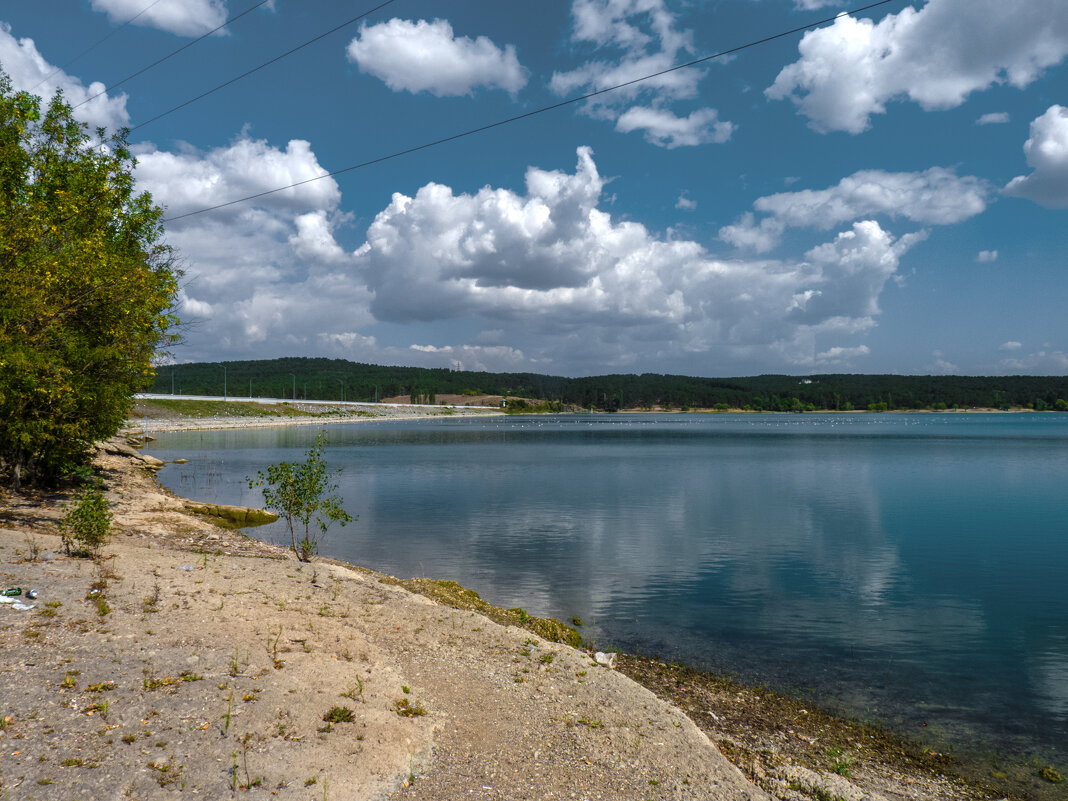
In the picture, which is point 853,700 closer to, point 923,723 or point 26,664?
point 923,723

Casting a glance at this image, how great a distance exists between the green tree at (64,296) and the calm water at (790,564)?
8.81 metres

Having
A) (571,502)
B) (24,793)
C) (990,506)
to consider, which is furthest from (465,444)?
(24,793)

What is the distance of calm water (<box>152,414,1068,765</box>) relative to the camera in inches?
581

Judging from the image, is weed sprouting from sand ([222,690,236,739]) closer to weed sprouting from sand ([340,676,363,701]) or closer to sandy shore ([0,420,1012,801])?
sandy shore ([0,420,1012,801])

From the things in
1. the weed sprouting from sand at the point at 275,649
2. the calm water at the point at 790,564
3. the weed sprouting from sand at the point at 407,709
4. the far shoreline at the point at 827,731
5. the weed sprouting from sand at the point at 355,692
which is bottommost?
the calm water at the point at 790,564

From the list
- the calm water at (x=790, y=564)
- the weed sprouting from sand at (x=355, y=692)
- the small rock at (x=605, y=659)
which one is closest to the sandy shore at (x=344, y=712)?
the weed sprouting from sand at (x=355, y=692)

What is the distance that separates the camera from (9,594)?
440 inches

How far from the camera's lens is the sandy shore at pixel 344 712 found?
7.49 metres

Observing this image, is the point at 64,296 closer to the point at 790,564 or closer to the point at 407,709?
the point at 407,709

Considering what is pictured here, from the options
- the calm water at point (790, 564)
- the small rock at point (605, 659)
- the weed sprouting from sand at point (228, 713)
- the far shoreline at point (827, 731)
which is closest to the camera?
the weed sprouting from sand at point (228, 713)

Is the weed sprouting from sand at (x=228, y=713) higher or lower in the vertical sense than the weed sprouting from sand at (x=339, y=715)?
higher

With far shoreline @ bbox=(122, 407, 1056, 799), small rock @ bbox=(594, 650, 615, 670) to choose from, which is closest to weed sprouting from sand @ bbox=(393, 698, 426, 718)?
far shoreline @ bbox=(122, 407, 1056, 799)

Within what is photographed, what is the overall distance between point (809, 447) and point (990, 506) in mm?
53827

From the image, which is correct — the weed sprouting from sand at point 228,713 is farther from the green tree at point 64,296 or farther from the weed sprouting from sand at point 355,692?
the green tree at point 64,296
